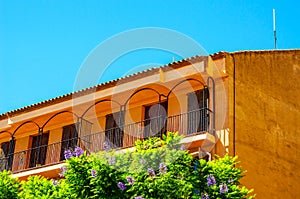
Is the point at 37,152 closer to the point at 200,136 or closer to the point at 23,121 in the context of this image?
the point at 23,121

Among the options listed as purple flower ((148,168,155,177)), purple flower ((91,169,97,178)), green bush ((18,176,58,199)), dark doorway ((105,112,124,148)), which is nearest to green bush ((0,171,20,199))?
green bush ((18,176,58,199))

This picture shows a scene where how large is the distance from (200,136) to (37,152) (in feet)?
25.0

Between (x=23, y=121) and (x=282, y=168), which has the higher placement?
(x=23, y=121)

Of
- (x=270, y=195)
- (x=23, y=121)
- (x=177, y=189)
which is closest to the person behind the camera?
(x=177, y=189)

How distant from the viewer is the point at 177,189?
12852 millimetres

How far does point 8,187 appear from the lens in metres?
16.3

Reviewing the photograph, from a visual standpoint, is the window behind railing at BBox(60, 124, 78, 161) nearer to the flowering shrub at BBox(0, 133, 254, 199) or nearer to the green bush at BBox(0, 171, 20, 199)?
the green bush at BBox(0, 171, 20, 199)

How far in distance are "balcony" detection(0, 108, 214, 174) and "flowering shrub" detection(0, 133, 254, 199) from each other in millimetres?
814

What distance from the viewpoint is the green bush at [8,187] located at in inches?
634

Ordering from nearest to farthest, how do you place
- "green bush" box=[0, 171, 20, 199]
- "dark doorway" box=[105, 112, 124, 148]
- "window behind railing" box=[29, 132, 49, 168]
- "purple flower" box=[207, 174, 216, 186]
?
1. "purple flower" box=[207, 174, 216, 186]
2. "green bush" box=[0, 171, 20, 199]
3. "dark doorway" box=[105, 112, 124, 148]
4. "window behind railing" box=[29, 132, 49, 168]

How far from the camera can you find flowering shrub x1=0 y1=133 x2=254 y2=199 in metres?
12.9

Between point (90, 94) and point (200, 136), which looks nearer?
point (200, 136)

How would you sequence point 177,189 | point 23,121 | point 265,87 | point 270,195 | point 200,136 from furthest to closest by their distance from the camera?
point 23,121, point 265,87, point 270,195, point 200,136, point 177,189

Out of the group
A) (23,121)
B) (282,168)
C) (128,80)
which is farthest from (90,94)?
(282,168)
